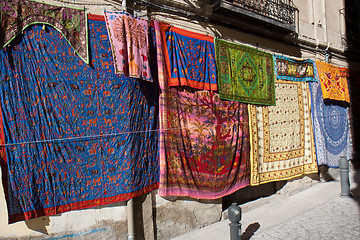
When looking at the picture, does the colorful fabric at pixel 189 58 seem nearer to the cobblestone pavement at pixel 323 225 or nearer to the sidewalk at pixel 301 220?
the sidewalk at pixel 301 220

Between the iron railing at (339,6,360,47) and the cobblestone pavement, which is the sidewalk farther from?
the iron railing at (339,6,360,47)

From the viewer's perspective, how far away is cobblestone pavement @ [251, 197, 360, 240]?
4.02 metres

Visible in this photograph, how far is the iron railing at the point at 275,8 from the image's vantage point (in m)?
5.87

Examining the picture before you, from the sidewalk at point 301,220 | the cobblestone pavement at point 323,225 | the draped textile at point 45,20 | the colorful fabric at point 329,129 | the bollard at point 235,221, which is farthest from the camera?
the colorful fabric at point 329,129

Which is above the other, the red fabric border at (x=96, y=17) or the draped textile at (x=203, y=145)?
the red fabric border at (x=96, y=17)

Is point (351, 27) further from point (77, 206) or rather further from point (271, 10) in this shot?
point (77, 206)

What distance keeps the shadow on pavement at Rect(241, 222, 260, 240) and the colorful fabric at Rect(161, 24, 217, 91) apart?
7.93 ft

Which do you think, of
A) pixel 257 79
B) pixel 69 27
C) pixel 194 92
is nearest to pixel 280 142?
pixel 257 79

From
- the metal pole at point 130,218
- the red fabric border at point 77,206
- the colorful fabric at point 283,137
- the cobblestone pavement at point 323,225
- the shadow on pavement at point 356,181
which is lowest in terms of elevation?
the cobblestone pavement at point 323,225

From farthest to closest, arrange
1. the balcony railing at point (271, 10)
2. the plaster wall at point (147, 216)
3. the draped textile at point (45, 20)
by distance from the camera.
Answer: the balcony railing at point (271, 10) → the plaster wall at point (147, 216) → the draped textile at point (45, 20)

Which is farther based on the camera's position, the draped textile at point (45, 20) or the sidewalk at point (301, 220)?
the sidewalk at point (301, 220)

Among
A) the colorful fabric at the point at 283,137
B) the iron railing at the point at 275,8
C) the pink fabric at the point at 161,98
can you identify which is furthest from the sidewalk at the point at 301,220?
the iron railing at the point at 275,8

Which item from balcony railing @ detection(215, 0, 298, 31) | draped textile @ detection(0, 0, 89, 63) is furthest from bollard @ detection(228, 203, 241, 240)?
balcony railing @ detection(215, 0, 298, 31)

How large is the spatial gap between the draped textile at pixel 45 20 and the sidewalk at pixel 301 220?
10.6 ft
